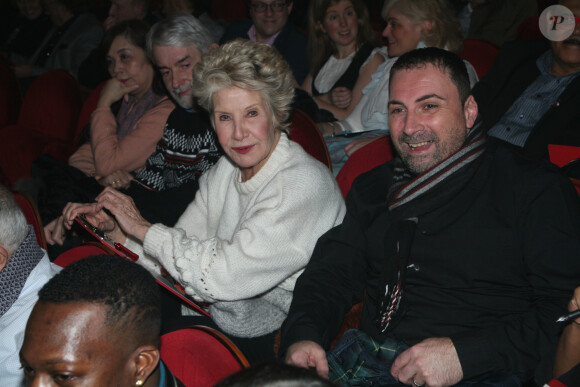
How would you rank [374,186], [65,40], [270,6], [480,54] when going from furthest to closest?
[65,40] < [270,6] < [480,54] < [374,186]

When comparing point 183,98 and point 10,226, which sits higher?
point 183,98

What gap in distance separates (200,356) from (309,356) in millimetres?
323

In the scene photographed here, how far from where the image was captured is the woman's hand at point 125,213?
7.14 feet

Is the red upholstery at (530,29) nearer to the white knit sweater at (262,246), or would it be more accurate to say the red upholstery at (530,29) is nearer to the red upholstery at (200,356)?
the white knit sweater at (262,246)

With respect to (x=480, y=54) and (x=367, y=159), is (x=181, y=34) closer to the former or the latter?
(x=367, y=159)

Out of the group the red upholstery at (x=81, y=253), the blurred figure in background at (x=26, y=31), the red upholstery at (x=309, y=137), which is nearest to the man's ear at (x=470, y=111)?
the red upholstery at (x=309, y=137)

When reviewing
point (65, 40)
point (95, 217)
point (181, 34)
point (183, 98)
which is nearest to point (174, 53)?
point (181, 34)

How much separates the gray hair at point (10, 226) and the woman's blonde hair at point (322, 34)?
266 cm

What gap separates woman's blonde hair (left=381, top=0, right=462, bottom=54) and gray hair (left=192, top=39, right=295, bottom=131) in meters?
1.30

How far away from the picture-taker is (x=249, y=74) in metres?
2.09

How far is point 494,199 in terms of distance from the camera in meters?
1.73

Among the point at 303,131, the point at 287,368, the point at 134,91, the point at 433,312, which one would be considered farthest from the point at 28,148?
the point at 287,368

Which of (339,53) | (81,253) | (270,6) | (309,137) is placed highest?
(270,6)

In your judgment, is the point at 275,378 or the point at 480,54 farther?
the point at 480,54
